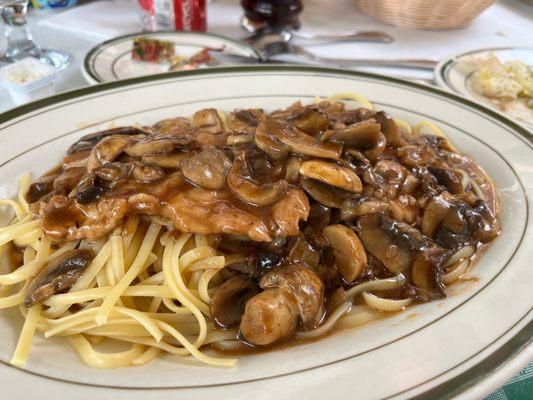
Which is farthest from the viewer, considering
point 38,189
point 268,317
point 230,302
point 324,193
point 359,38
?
point 359,38

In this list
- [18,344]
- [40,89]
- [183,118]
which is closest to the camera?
[18,344]

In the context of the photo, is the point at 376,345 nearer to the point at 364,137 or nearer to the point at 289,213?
the point at 289,213

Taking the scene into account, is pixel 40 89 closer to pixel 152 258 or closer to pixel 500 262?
pixel 152 258

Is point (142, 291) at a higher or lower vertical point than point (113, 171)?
lower

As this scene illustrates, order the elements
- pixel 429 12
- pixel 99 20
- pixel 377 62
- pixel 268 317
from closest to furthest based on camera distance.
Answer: pixel 268 317, pixel 377 62, pixel 429 12, pixel 99 20

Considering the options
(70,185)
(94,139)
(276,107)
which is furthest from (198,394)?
(276,107)

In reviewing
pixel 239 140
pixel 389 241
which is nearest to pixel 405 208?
pixel 389 241

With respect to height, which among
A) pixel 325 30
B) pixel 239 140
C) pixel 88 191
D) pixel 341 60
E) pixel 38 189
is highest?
pixel 239 140
